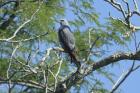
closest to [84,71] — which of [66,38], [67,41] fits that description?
[67,41]

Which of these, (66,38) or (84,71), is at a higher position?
(84,71)

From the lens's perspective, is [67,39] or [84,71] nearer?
[84,71]

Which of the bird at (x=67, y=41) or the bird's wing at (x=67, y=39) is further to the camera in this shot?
the bird's wing at (x=67, y=39)

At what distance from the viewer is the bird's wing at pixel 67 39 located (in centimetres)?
735

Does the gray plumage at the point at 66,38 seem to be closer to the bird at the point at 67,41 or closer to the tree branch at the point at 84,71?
the bird at the point at 67,41

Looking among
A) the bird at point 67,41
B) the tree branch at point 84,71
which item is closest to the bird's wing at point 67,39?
the bird at point 67,41

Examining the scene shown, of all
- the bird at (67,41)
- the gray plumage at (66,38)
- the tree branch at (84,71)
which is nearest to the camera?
the tree branch at (84,71)

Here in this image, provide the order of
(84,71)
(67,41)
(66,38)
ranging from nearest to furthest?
(84,71), (67,41), (66,38)

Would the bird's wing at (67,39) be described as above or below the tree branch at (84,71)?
below

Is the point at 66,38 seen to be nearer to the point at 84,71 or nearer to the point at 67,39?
the point at 67,39

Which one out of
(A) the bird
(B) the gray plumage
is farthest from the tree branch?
(B) the gray plumage

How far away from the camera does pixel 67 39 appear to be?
7.57m

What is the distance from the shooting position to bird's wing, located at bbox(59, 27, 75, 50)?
735cm

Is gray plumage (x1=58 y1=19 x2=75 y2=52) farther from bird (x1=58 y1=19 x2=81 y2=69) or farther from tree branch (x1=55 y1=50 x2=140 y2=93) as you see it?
tree branch (x1=55 y1=50 x2=140 y2=93)
